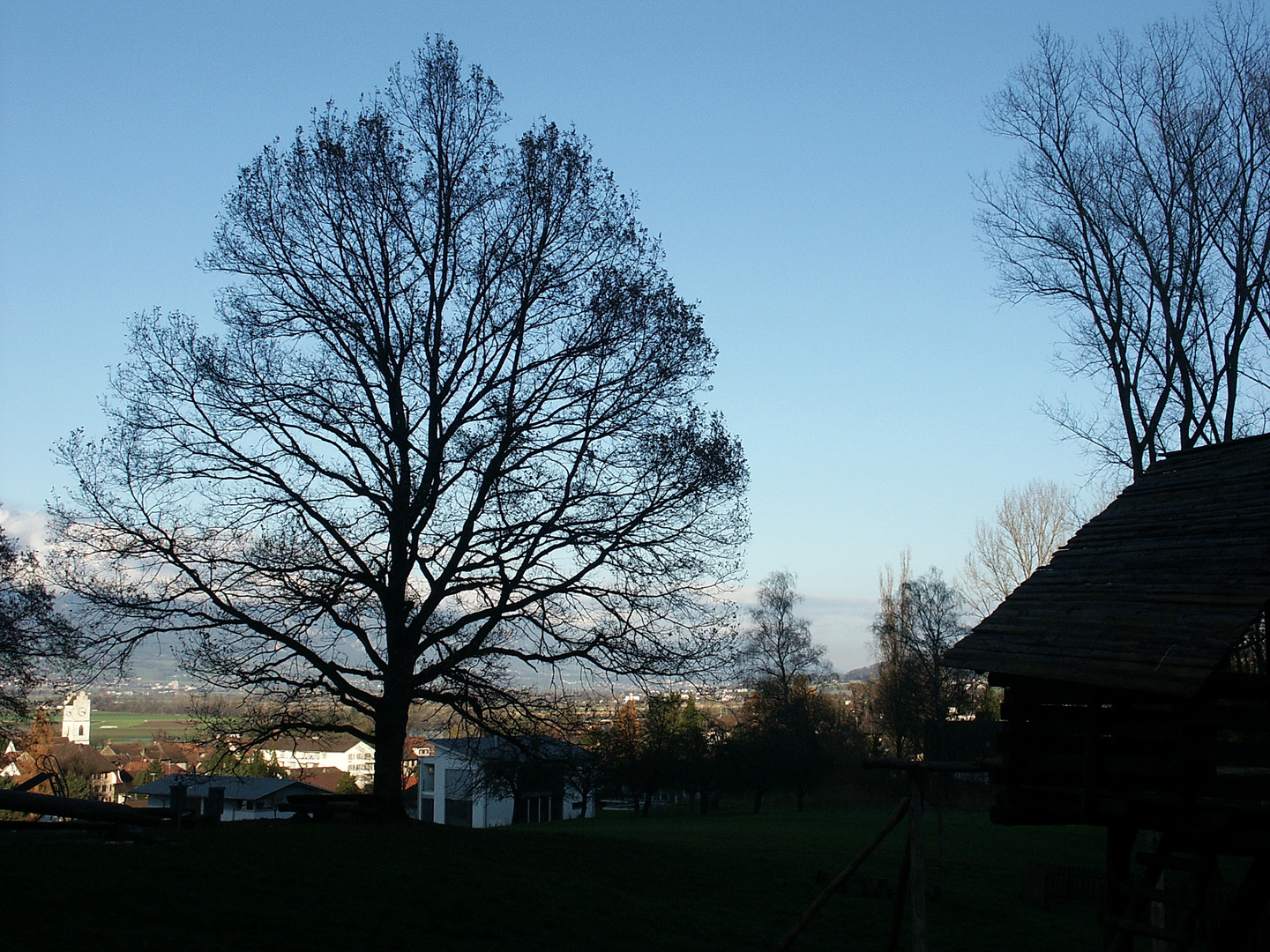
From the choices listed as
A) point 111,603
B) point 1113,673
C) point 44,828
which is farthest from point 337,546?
point 1113,673

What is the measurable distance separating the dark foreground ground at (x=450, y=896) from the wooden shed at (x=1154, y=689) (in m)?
4.70

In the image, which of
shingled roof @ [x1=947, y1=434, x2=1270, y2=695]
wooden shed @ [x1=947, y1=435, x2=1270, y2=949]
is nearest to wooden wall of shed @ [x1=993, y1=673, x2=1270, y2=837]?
wooden shed @ [x1=947, y1=435, x2=1270, y2=949]

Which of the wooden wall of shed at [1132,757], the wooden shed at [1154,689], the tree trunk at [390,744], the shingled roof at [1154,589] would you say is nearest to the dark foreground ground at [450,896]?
the tree trunk at [390,744]

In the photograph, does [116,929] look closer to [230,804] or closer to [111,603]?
[111,603]

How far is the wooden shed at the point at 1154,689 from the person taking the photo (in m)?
9.32

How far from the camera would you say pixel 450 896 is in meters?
12.3

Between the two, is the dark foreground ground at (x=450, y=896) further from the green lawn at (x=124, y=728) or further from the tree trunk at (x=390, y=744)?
the green lawn at (x=124, y=728)

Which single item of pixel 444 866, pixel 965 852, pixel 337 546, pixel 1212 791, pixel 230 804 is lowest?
pixel 230 804

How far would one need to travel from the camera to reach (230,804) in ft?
166

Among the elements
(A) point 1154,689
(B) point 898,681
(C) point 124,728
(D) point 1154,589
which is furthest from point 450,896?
(C) point 124,728

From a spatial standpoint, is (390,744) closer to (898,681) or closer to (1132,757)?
(1132,757)

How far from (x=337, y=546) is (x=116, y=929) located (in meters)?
9.32

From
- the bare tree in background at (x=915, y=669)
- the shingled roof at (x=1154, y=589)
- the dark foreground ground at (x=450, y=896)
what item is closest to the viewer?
the shingled roof at (x=1154, y=589)

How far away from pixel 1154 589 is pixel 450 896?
9543mm
